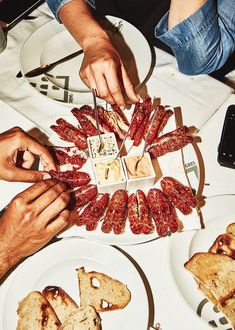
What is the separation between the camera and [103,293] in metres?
1.26

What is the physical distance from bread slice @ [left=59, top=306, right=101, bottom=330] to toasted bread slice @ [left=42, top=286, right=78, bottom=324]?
0.02 metres

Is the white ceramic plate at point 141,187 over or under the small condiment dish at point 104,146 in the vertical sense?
under

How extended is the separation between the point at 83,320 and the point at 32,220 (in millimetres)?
398

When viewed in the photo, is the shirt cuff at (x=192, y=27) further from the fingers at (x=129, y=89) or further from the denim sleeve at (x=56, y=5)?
the denim sleeve at (x=56, y=5)

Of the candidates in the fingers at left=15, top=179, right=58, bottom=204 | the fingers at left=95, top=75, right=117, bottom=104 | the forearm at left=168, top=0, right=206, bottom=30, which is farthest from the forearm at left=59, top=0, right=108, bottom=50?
the fingers at left=15, top=179, right=58, bottom=204

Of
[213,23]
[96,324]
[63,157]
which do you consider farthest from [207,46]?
[96,324]

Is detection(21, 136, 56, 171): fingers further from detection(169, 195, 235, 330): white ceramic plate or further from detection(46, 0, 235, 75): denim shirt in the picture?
detection(46, 0, 235, 75): denim shirt

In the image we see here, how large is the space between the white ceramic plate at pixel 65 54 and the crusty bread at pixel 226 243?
84 centimetres

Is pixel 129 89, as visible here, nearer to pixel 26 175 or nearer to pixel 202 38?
pixel 202 38

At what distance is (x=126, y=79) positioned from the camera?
5.33ft

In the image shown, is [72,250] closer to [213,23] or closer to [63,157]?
[63,157]

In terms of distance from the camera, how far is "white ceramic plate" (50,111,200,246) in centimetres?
132

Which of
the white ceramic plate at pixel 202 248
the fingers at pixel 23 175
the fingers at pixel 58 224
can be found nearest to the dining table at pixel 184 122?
the white ceramic plate at pixel 202 248

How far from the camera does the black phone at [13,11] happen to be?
79.7 inches
